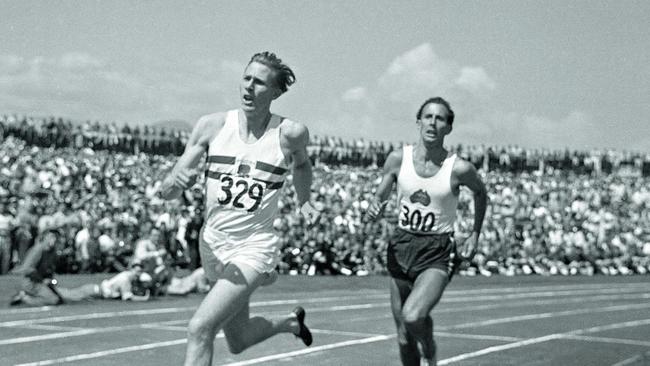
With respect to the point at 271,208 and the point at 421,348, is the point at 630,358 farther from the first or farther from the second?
the point at 271,208

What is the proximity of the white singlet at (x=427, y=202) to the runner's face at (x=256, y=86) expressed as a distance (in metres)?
2.15

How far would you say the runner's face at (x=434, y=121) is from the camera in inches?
334

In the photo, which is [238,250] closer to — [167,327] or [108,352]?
[108,352]

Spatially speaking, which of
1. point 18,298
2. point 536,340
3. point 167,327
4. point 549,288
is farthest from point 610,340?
point 549,288

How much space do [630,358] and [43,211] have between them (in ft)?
43.5

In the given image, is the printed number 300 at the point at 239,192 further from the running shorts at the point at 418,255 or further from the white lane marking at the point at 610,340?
the white lane marking at the point at 610,340

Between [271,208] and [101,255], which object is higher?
[271,208]

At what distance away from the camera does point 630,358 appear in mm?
12469

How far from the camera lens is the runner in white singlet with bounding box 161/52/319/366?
251 inches

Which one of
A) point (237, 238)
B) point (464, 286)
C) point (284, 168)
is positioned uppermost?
point (284, 168)

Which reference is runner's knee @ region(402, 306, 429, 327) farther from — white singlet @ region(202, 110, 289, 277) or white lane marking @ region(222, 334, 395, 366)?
white lane marking @ region(222, 334, 395, 366)

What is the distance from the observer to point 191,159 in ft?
21.3

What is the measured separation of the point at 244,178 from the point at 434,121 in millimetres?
2487

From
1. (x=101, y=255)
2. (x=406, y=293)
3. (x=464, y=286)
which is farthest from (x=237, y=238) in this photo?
(x=464, y=286)
